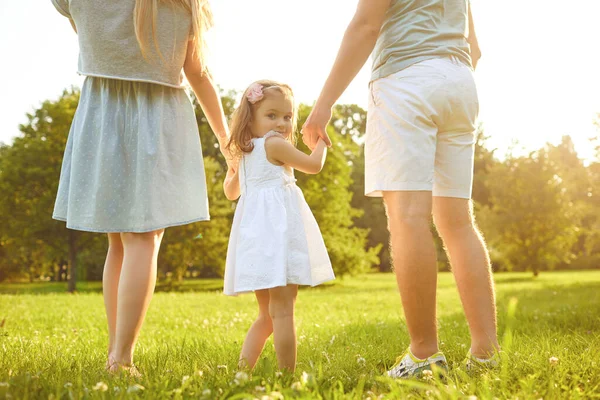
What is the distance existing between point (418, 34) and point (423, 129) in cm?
50

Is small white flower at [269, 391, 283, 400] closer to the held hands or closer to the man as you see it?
the man

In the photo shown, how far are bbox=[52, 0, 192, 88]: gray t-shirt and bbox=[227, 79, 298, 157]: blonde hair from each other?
1.40 feet

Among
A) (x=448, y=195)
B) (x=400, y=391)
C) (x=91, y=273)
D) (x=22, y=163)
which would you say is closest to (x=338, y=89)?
(x=448, y=195)

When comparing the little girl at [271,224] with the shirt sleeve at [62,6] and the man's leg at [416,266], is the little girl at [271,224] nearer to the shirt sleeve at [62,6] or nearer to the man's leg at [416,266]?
the man's leg at [416,266]

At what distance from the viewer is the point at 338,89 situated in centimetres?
289

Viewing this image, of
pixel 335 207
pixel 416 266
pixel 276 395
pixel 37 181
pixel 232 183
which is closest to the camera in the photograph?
pixel 276 395

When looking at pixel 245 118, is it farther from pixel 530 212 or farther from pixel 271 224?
pixel 530 212

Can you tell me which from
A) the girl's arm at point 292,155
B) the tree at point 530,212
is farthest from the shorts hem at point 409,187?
the tree at point 530,212

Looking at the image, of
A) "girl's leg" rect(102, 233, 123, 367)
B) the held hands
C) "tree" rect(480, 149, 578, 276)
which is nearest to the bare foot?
"girl's leg" rect(102, 233, 123, 367)

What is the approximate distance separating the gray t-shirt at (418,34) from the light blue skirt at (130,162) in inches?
45.7

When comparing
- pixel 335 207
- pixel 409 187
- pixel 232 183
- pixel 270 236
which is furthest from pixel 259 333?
pixel 335 207

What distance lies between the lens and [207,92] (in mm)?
3414

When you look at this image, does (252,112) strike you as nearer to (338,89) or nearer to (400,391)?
(338,89)

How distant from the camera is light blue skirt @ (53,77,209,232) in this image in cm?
300
